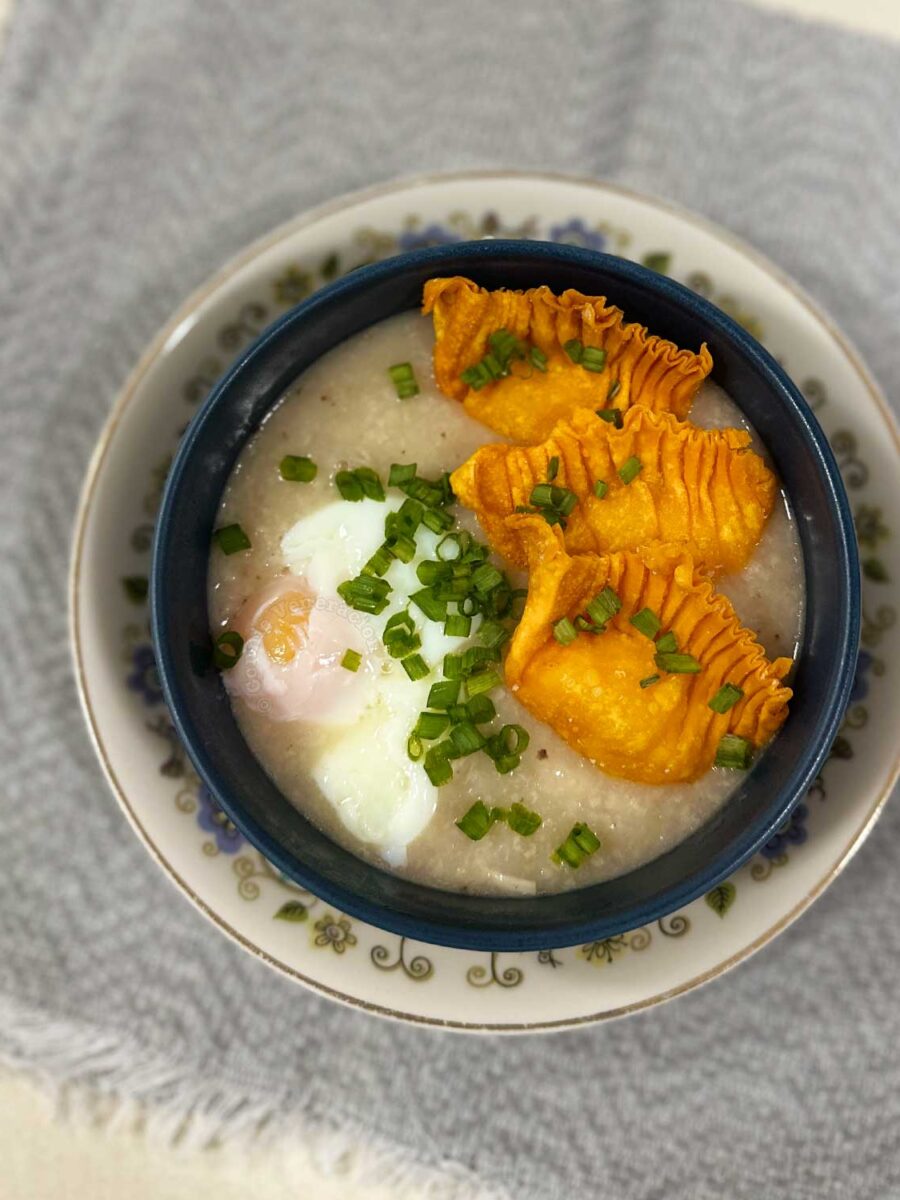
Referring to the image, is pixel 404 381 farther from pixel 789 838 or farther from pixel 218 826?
pixel 789 838

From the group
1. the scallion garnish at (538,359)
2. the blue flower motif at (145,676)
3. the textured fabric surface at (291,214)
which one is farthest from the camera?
the textured fabric surface at (291,214)

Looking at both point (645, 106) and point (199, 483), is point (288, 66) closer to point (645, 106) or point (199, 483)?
point (645, 106)

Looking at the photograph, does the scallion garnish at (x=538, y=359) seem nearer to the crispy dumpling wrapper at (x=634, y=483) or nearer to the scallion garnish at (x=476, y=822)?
the crispy dumpling wrapper at (x=634, y=483)

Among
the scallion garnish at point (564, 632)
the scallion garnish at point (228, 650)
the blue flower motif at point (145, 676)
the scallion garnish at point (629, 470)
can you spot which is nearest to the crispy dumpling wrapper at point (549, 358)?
the scallion garnish at point (629, 470)

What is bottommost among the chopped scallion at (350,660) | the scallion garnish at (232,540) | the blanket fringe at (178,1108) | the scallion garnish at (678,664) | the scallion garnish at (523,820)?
the blanket fringe at (178,1108)

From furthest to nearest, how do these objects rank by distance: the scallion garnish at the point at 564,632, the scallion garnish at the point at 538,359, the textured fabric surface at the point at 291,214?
1. the textured fabric surface at the point at 291,214
2. the scallion garnish at the point at 538,359
3. the scallion garnish at the point at 564,632

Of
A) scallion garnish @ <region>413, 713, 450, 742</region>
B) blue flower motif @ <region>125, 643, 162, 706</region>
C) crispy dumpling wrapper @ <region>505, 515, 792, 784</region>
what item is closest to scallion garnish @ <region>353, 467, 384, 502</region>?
crispy dumpling wrapper @ <region>505, 515, 792, 784</region>

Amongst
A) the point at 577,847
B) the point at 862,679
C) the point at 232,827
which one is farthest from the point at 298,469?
the point at 862,679

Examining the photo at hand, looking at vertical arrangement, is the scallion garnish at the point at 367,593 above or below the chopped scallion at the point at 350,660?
above

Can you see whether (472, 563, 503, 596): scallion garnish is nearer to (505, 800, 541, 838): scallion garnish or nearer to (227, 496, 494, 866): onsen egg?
(227, 496, 494, 866): onsen egg
